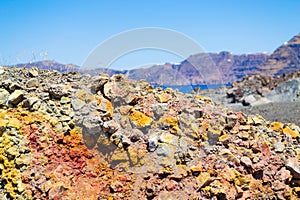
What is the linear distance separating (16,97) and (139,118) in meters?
2.17

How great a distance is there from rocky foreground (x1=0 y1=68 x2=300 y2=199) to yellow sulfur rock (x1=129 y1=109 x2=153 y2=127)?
2 cm

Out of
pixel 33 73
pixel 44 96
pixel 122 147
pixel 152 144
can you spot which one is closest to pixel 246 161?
pixel 152 144

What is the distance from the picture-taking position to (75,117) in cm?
579

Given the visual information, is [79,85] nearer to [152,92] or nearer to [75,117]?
[75,117]

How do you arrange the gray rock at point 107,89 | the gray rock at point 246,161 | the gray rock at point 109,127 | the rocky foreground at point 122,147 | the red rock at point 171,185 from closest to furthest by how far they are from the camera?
1. the rocky foreground at point 122,147
2. the red rock at point 171,185
3. the gray rock at point 109,127
4. the gray rock at point 246,161
5. the gray rock at point 107,89

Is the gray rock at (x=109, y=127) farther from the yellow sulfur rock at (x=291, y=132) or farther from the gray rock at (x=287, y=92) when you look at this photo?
the gray rock at (x=287, y=92)

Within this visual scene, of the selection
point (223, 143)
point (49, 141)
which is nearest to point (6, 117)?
point (49, 141)

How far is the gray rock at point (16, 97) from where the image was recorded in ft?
18.6

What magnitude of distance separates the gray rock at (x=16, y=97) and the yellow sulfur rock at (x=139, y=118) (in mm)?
1947

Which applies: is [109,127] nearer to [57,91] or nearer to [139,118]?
[139,118]

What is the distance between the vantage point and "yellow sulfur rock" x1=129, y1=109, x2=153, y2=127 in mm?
6012

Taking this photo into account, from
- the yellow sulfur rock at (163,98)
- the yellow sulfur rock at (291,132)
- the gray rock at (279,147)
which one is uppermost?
the yellow sulfur rock at (163,98)

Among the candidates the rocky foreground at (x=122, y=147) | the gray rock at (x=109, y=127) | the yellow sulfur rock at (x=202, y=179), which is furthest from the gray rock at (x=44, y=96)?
the yellow sulfur rock at (x=202, y=179)

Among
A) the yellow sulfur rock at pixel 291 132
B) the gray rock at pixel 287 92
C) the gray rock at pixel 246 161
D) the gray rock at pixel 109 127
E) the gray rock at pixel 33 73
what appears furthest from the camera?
the gray rock at pixel 287 92
